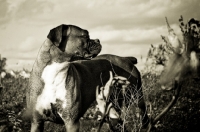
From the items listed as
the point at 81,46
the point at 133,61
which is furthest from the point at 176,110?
the point at 81,46

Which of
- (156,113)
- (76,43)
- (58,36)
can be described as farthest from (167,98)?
(58,36)

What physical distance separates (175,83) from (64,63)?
10.4ft

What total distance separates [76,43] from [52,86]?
35.7 inches

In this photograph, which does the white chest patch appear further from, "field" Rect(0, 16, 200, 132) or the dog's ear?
"field" Rect(0, 16, 200, 132)

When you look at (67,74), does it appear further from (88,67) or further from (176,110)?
(176,110)

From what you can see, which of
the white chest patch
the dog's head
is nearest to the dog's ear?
the dog's head

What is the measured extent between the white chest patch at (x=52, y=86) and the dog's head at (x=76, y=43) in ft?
1.34

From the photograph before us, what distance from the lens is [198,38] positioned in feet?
4.42

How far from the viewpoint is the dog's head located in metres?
4.45

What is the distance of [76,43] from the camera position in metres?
4.62

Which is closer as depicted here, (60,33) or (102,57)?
(60,33)

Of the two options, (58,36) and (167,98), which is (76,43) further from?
(167,98)

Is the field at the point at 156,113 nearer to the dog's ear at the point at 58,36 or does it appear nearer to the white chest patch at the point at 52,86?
the white chest patch at the point at 52,86

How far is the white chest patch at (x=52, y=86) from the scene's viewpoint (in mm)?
4043
